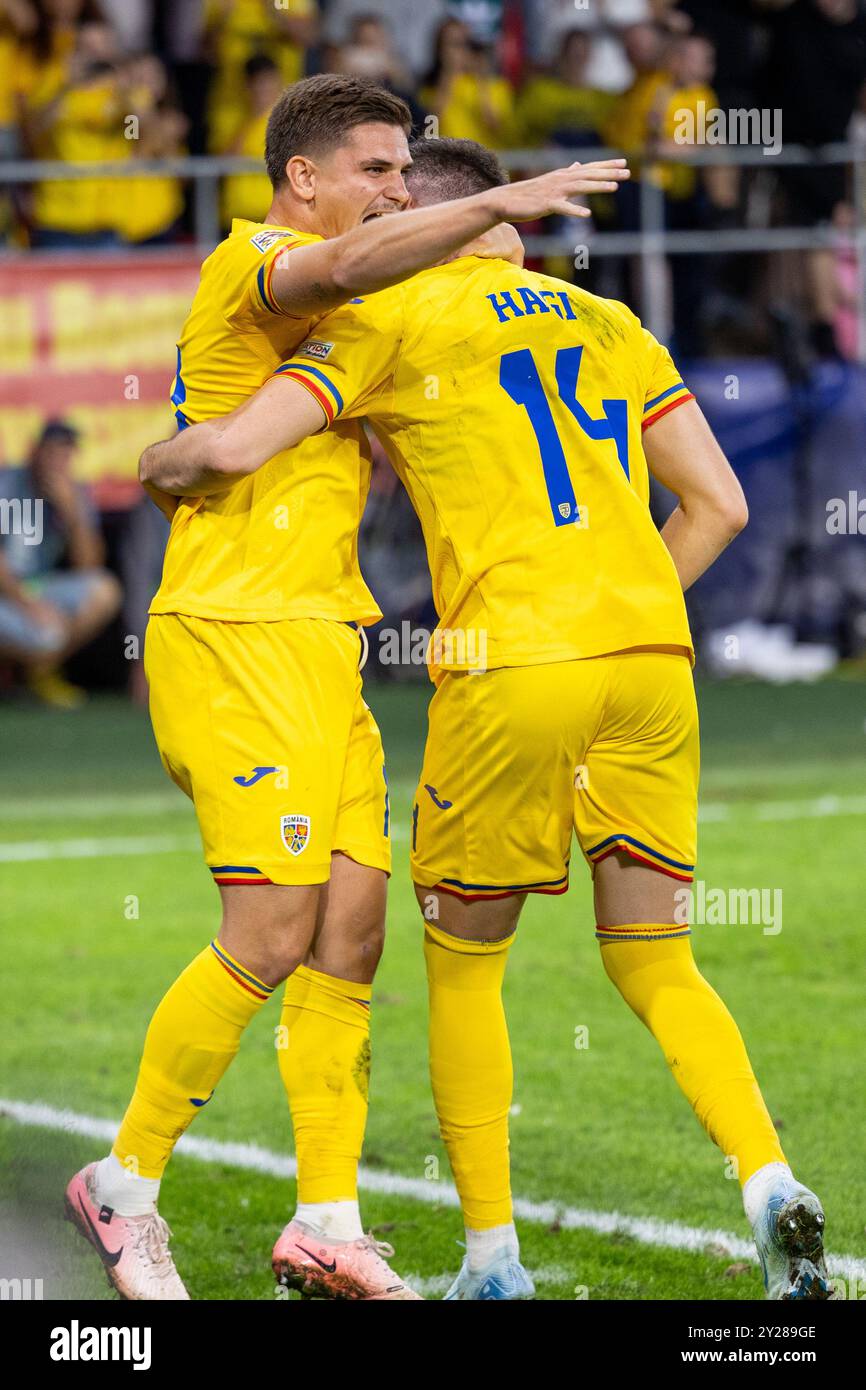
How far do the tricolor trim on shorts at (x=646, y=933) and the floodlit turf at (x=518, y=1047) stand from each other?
0.80 metres

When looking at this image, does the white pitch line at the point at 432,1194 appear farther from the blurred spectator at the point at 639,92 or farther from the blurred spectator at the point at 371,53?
the blurred spectator at the point at 639,92

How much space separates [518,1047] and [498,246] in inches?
122

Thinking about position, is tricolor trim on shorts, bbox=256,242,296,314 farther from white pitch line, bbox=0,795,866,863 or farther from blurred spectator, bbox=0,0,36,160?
blurred spectator, bbox=0,0,36,160

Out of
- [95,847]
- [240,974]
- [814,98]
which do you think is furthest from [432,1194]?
[814,98]

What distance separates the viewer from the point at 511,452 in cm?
397

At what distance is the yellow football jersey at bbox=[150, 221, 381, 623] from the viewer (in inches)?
163

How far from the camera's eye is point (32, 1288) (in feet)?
14.1

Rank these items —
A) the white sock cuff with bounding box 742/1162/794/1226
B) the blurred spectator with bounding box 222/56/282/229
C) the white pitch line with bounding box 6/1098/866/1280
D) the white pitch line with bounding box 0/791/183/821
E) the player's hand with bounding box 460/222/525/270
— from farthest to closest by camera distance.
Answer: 1. the blurred spectator with bounding box 222/56/282/229
2. the white pitch line with bounding box 0/791/183/821
3. the white pitch line with bounding box 6/1098/866/1280
4. the player's hand with bounding box 460/222/525/270
5. the white sock cuff with bounding box 742/1162/794/1226

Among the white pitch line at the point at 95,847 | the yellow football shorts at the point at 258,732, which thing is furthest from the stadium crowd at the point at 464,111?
the yellow football shorts at the point at 258,732

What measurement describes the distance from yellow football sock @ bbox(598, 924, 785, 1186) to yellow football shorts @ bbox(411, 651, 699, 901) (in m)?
0.17

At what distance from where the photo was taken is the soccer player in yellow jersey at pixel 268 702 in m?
4.08

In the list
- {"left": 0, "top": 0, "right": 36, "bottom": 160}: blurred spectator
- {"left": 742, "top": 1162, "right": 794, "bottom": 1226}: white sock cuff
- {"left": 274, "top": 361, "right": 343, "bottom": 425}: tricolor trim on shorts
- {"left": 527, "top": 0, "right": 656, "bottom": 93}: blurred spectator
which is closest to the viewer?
{"left": 742, "top": 1162, "right": 794, "bottom": 1226}: white sock cuff

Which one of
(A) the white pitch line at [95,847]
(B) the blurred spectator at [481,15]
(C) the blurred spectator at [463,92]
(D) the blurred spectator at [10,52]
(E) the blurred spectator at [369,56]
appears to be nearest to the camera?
(A) the white pitch line at [95,847]

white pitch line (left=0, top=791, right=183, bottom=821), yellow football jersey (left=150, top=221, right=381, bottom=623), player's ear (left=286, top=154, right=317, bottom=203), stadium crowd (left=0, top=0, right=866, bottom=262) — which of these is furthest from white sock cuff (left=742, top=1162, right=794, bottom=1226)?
stadium crowd (left=0, top=0, right=866, bottom=262)
